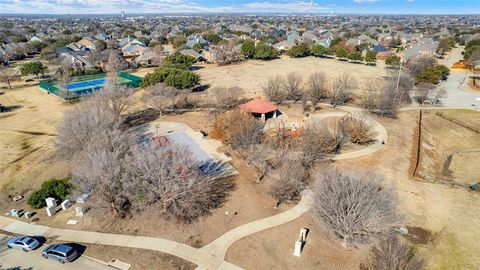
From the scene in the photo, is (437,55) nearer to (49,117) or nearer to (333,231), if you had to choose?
(333,231)

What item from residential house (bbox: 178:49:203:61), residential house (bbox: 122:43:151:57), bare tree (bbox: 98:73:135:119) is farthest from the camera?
residential house (bbox: 122:43:151:57)

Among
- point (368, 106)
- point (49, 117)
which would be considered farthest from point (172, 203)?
point (368, 106)

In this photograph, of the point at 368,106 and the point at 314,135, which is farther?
the point at 368,106

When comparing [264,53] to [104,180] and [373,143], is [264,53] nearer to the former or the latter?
[373,143]

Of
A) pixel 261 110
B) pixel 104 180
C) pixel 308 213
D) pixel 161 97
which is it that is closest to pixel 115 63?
pixel 161 97

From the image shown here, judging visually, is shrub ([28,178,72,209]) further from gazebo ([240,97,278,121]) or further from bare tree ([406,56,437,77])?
bare tree ([406,56,437,77])

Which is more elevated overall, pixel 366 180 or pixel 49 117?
pixel 366 180

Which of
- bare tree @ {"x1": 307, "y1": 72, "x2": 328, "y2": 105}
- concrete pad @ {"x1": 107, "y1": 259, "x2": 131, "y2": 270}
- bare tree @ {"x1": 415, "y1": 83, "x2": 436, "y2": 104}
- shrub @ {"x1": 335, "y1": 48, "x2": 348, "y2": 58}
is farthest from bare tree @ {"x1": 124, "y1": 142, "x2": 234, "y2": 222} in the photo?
shrub @ {"x1": 335, "y1": 48, "x2": 348, "y2": 58}
